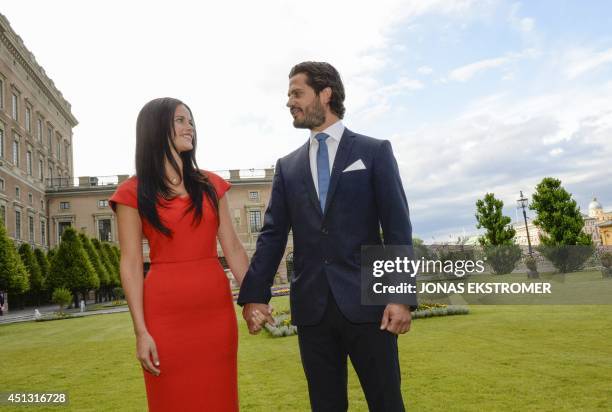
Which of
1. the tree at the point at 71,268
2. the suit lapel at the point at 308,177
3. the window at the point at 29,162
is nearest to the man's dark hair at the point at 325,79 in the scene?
the suit lapel at the point at 308,177

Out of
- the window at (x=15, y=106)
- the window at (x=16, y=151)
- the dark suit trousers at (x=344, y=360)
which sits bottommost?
the dark suit trousers at (x=344, y=360)

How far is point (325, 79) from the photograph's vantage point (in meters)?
2.99

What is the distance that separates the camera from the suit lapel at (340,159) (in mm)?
2834

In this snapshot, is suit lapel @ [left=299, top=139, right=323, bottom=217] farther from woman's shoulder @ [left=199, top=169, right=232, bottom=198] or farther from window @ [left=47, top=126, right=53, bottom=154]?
window @ [left=47, top=126, right=53, bottom=154]

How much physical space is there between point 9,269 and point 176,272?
27.6 metres

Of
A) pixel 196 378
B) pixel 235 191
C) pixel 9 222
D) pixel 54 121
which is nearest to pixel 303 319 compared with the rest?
pixel 196 378

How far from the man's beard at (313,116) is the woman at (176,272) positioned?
2.14 ft

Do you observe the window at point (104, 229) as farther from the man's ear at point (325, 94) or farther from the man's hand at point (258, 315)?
the man's ear at point (325, 94)

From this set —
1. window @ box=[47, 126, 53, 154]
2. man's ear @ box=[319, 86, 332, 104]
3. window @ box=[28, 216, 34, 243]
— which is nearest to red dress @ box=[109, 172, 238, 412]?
man's ear @ box=[319, 86, 332, 104]

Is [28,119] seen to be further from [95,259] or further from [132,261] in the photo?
[132,261]

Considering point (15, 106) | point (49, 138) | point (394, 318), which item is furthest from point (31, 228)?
point (394, 318)

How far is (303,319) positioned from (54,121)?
61.0m

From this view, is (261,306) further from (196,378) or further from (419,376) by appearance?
(419,376)

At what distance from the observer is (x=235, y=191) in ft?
193
